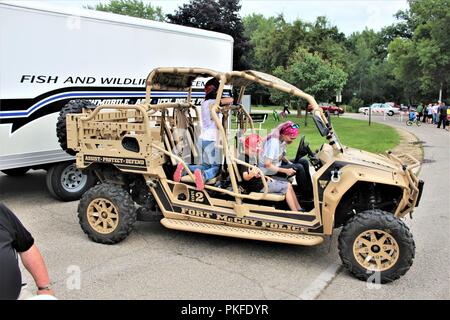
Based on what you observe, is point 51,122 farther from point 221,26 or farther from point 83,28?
point 221,26

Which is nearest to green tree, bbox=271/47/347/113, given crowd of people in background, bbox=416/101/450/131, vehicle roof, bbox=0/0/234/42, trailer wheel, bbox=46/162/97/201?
crowd of people in background, bbox=416/101/450/131

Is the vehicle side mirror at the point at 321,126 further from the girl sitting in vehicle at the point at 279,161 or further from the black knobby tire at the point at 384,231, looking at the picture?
the black knobby tire at the point at 384,231

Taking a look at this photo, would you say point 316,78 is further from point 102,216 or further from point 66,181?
point 102,216

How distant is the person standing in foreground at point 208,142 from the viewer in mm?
5492

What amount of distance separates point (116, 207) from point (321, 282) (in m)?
2.62

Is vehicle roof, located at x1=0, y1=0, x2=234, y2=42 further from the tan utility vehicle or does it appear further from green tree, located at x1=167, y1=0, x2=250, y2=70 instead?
green tree, located at x1=167, y1=0, x2=250, y2=70

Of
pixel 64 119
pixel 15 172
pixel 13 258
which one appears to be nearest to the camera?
pixel 13 258

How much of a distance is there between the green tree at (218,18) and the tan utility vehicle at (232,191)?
3143 centimetres

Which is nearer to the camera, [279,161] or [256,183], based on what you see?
[256,183]

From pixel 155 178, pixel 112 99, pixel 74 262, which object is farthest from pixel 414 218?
pixel 112 99

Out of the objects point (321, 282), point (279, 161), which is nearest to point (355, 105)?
point (279, 161)

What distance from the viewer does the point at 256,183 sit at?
5.38 m
